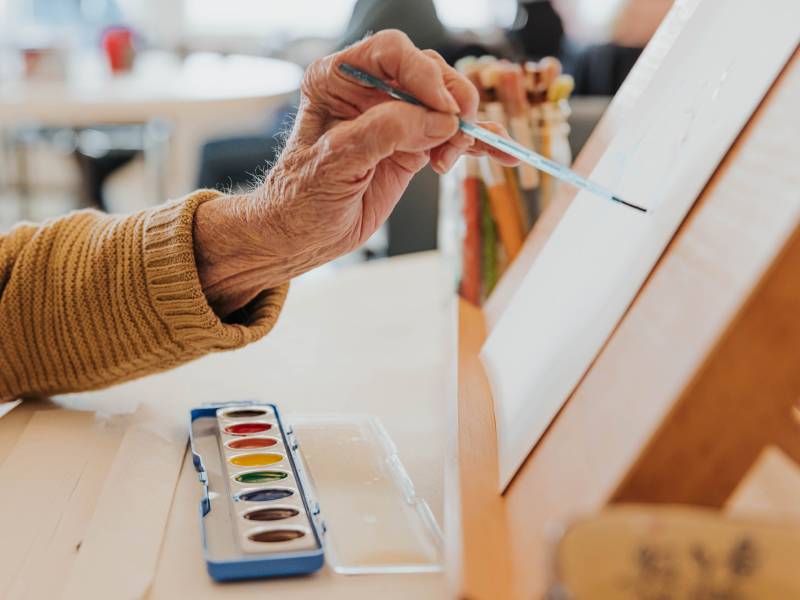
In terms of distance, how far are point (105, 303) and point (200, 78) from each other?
2.02 m

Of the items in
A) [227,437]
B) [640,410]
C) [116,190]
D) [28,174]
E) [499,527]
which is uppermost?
[640,410]

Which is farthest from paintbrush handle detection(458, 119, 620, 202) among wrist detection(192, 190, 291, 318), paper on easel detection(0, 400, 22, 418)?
paper on easel detection(0, 400, 22, 418)

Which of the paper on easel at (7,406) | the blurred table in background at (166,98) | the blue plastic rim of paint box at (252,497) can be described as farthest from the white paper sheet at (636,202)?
the blurred table in background at (166,98)

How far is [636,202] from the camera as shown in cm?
41

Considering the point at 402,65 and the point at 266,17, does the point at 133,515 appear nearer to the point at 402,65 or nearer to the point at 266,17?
the point at 402,65

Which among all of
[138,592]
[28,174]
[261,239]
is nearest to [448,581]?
[138,592]

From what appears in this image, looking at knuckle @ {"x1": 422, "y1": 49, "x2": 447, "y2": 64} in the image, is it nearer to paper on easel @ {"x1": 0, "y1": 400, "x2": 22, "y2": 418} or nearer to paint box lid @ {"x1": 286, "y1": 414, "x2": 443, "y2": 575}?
paint box lid @ {"x1": 286, "y1": 414, "x2": 443, "y2": 575}

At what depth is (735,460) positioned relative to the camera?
10.3 inches

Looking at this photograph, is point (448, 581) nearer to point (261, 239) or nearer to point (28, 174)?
point (261, 239)

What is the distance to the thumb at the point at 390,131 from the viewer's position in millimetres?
402

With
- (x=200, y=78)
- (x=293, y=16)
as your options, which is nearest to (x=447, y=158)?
(x=200, y=78)

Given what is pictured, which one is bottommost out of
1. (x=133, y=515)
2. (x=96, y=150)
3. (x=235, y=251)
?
(x=96, y=150)

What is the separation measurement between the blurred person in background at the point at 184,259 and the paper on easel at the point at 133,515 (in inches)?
2.6

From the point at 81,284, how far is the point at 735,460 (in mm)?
455
